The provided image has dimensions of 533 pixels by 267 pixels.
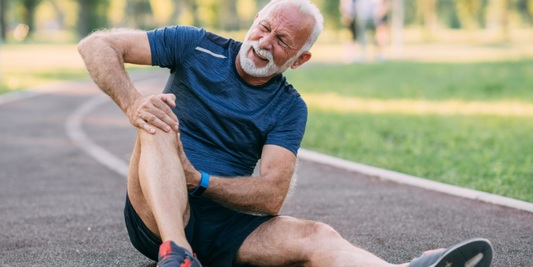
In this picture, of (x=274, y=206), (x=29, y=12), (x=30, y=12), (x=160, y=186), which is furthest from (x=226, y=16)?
(x=160, y=186)

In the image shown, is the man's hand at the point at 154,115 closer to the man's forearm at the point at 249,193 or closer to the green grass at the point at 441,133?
the man's forearm at the point at 249,193

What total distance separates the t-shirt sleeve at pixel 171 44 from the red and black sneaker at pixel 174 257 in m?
1.31

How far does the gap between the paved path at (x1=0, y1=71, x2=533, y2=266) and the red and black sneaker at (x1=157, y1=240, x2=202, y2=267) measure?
92cm

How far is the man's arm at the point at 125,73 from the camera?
121 inches

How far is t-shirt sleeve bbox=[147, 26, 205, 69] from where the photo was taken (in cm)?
355

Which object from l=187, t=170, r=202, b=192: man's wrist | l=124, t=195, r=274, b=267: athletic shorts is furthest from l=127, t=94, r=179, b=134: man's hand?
l=124, t=195, r=274, b=267: athletic shorts

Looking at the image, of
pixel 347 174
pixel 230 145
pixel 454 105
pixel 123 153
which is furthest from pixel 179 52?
pixel 454 105

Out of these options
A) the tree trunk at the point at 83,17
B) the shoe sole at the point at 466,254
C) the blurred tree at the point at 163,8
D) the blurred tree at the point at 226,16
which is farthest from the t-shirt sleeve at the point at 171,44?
the blurred tree at the point at 163,8

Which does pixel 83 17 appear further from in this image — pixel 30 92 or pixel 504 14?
pixel 30 92

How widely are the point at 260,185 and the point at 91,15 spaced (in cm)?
5836

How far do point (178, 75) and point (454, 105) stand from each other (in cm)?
855

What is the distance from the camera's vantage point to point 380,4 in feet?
66.4

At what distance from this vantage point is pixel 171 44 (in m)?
3.56

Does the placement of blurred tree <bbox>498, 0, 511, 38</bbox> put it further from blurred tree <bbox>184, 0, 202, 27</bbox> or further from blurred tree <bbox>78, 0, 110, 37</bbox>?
blurred tree <bbox>78, 0, 110, 37</bbox>
